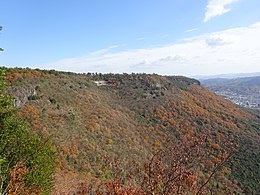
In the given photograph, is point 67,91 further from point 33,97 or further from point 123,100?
point 123,100

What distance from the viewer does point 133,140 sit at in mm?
34656

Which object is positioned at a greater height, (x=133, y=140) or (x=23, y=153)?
(x=23, y=153)

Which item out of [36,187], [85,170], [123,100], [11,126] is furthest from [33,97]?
[123,100]

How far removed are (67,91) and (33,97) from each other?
940 centimetres

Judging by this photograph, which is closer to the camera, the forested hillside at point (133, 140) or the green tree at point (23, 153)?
the forested hillside at point (133, 140)

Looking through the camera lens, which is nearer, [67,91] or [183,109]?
[67,91]

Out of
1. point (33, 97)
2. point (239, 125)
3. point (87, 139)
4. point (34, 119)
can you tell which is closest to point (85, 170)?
point (87, 139)

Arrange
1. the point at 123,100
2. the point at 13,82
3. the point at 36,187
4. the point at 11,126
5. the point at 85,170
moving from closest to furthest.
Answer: the point at 36,187 < the point at 11,126 < the point at 85,170 < the point at 13,82 < the point at 123,100

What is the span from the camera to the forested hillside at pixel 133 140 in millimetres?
6098

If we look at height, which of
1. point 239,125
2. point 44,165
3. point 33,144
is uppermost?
point 33,144

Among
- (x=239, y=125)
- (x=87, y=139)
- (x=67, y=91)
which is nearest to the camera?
(x=87, y=139)

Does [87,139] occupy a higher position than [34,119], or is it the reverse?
[34,119]

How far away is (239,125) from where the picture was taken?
2354 inches

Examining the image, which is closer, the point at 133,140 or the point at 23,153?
the point at 23,153
